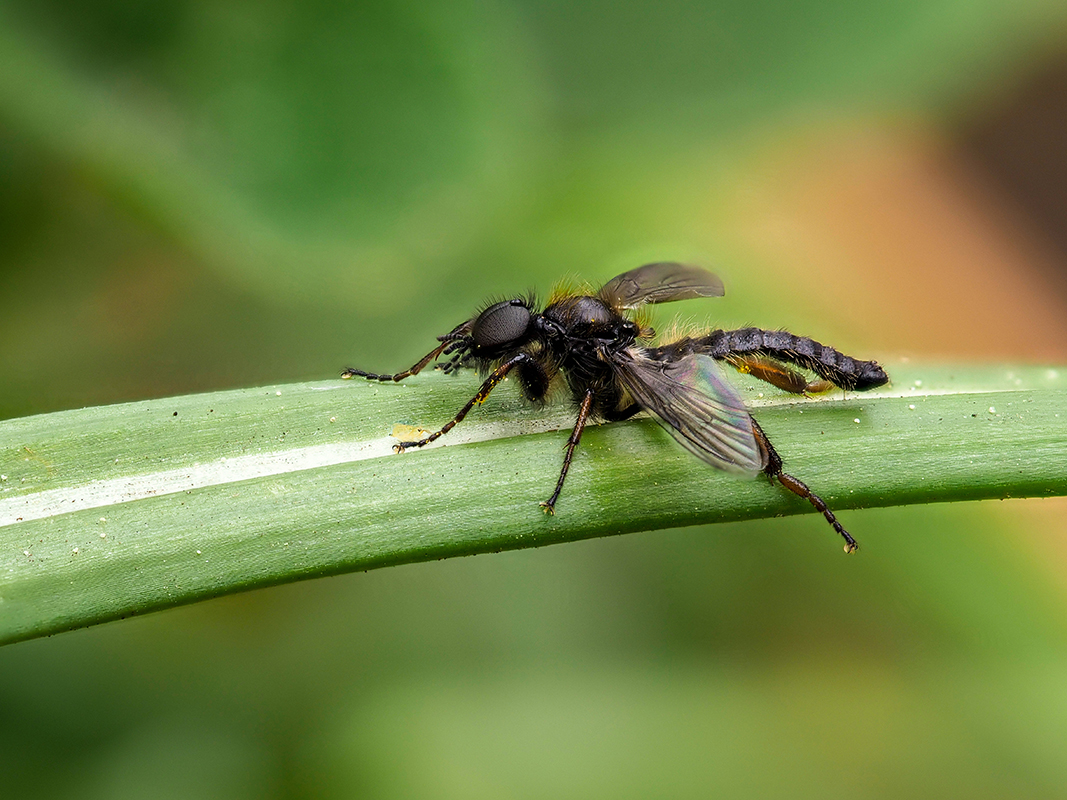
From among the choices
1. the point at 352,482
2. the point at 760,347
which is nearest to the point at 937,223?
the point at 760,347

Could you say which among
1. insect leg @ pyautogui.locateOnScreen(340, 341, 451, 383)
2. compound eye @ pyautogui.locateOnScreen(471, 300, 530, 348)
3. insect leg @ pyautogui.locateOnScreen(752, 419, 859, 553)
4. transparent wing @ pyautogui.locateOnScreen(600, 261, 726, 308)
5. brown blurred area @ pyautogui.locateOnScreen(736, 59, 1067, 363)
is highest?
brown blurred area @ pyautogui.locateOnScreen(736, 59, 1067, 363)

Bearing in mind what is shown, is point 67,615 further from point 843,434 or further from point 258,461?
point 843,434

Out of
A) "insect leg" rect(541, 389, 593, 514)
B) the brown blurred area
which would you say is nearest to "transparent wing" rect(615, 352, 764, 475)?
"insect leg" rect(541, 389, 593, 514)

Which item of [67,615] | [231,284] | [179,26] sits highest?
[179,26]

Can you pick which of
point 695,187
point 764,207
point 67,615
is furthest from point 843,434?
point 764,207

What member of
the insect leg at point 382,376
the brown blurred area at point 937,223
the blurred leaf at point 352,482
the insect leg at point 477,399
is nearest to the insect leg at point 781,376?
the blurred leaf at point 352,482

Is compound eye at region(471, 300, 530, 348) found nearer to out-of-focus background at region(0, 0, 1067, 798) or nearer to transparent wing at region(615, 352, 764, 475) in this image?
transparent wing at region(615, 352, 764, 475)
